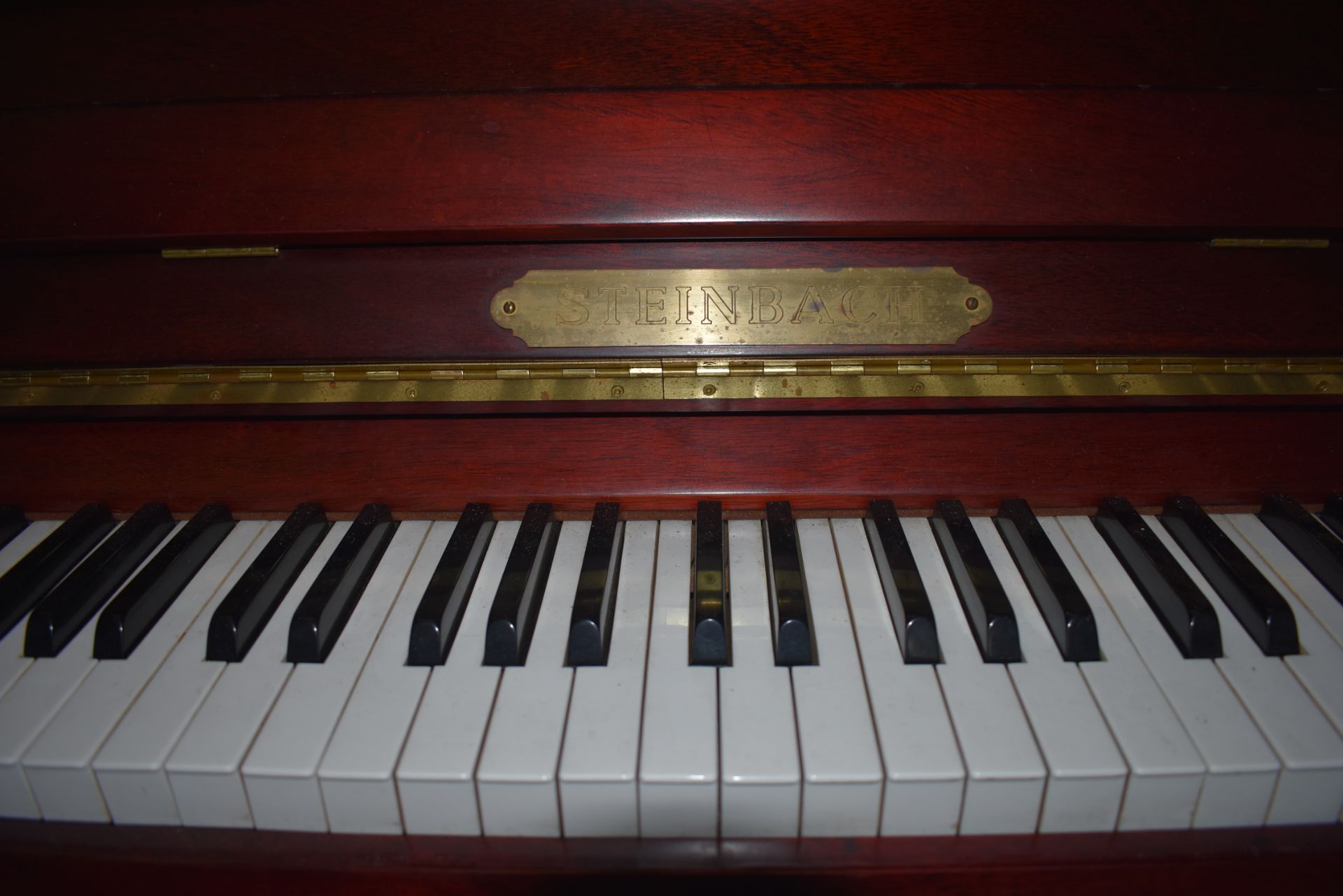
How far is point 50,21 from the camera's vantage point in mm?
1161

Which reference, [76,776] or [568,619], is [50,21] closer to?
[76,776]

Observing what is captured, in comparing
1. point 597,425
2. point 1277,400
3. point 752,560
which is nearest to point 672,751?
point 752,560

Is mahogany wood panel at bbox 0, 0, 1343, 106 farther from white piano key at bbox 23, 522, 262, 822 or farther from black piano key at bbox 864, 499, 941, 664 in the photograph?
white piano key at bbox 23, 522, 262, 822

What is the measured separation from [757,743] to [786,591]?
0.23 metres

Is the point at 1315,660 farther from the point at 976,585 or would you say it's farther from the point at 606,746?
the point at 606,746

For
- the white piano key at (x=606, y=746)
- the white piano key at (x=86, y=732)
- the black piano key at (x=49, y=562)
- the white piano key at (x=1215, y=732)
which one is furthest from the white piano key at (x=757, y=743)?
the black piano key at (x=49, y=562)

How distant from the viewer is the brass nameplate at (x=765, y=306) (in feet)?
3.92

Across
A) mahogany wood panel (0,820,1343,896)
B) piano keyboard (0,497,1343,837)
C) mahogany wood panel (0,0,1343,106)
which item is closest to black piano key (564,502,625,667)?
piano keyboard (0,497,1343,837)

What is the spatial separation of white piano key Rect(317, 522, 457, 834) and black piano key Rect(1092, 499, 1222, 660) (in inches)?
39.7

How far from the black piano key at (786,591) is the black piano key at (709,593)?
0.22 feet

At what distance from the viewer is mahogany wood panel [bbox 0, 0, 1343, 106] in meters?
1.12

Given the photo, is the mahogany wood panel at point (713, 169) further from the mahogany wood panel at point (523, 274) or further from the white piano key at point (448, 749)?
the white piano key at point (448, 749)

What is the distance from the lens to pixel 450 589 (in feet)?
3.51

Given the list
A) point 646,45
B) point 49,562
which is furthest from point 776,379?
point 49,562
